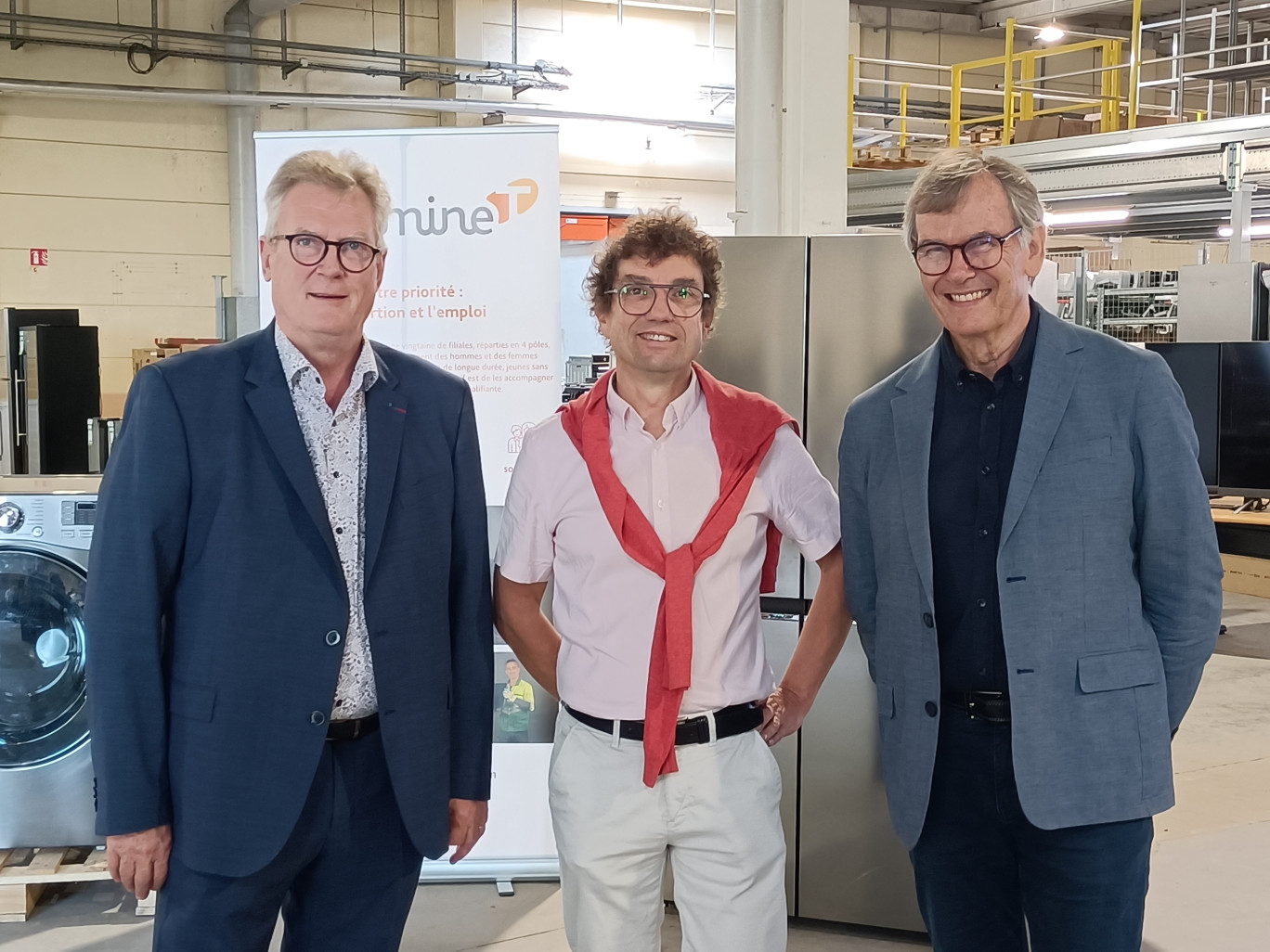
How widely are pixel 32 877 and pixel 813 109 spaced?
134 inches

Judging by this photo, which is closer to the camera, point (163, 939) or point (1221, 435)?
point (163, 939)

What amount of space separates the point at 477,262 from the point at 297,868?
2.05 m

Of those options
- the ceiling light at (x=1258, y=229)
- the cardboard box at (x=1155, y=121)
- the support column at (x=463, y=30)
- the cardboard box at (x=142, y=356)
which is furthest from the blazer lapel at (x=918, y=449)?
the ceiling light at (x=1258, y=229)

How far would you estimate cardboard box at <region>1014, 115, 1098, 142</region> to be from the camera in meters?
9.85

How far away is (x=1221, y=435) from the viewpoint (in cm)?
687

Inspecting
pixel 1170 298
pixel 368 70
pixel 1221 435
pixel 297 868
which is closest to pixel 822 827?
pixel 297 868

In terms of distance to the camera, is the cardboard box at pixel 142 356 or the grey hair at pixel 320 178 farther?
the cardboard box at pixel 142 356

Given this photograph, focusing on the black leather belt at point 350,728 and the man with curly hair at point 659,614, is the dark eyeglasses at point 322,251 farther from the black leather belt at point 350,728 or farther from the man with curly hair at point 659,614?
the black leather belt at point 350,728

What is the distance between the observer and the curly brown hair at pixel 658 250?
1890 mm

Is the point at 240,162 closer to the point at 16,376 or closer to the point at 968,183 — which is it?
the point at 16,376

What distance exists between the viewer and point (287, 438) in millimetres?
1658

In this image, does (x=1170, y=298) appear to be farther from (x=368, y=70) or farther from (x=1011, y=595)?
(x=1011, y=595)

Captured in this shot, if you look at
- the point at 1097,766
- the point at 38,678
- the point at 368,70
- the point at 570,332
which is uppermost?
the point at 368,70

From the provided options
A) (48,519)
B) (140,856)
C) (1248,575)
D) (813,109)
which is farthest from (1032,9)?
(140,856)
